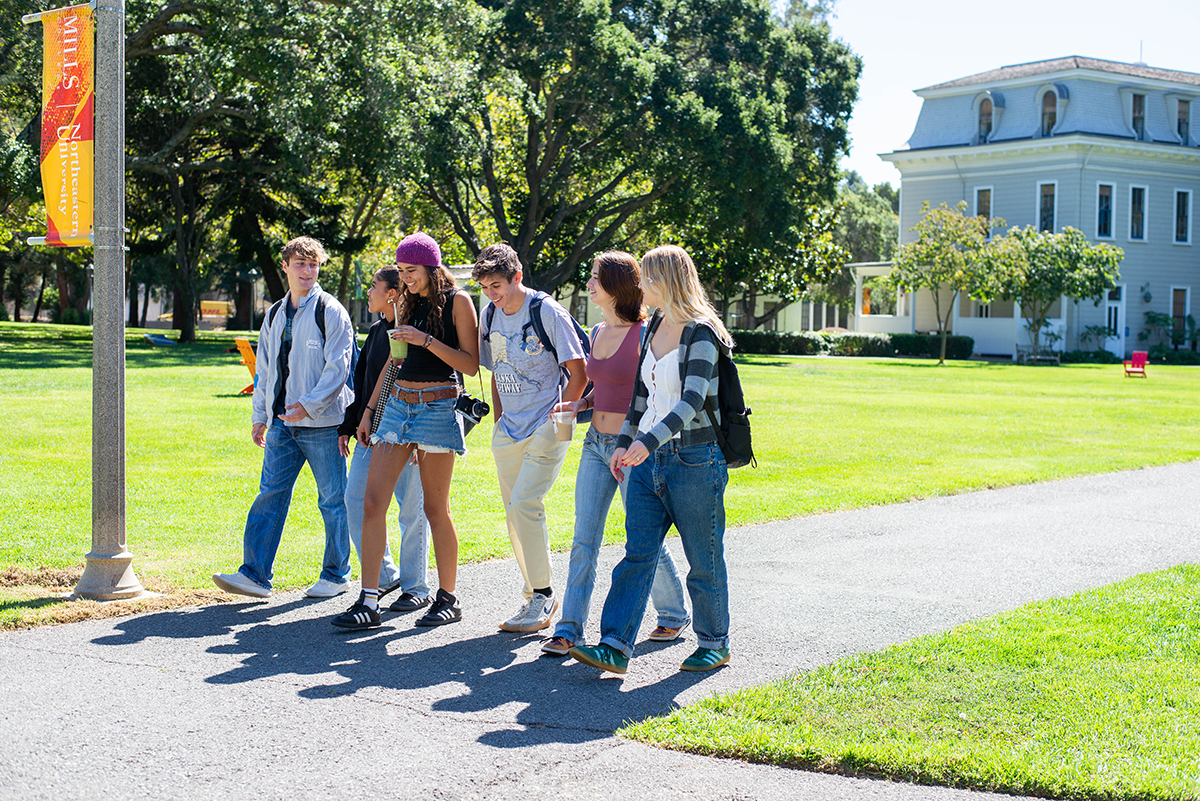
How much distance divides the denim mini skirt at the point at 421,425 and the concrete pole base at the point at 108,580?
160 centimetres

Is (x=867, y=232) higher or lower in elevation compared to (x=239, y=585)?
higher

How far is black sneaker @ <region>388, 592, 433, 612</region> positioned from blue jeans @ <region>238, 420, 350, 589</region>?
1.46 ft

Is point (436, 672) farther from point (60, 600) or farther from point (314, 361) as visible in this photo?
point (60, 600)

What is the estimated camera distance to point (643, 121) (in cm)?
3525

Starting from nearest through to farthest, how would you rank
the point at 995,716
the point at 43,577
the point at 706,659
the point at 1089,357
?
the point at 995,716
the point at 706,659
the point at 43,577
the point at 1089,357

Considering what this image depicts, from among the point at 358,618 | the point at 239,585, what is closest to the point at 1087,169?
the point at 239,585

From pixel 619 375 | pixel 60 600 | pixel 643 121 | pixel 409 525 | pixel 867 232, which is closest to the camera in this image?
pixel 619 375

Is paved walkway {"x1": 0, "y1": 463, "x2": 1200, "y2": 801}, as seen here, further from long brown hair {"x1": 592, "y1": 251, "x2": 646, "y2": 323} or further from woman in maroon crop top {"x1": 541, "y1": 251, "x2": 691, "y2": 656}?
long brown hair {"x1": 592, "y1": 251, "x2": 646, "y2": 323}

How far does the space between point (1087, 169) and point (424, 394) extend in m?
50.7

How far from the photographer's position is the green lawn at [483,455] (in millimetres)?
8070

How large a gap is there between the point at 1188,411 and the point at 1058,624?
1787 centimetres

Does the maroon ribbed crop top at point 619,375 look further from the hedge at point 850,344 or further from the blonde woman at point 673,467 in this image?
the hedge at point 850,344

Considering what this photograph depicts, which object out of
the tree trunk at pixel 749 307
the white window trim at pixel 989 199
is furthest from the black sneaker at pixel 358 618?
the white window trim at pixel 989 199

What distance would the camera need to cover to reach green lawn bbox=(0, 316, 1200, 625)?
8.07m
